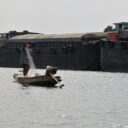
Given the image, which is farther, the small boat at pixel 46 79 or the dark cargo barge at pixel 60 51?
the dark cargo barge at pixel 60 51

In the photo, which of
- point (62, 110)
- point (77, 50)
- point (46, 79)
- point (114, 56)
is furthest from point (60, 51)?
point (62, 110)

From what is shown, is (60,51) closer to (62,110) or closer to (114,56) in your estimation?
(114,56)

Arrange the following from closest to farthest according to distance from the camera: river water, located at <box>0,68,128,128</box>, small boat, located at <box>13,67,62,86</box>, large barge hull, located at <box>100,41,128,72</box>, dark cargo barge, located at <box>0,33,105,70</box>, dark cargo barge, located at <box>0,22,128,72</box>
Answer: river water, located at <box>0,68,128,128</box>
small boat, located at <box>13,67,62,86</box>
large barge hull, located at <box>100,41,128,72</box>
dark cargo barge, located at <box>0,22,128,72</box>
dark cargo barge, located at <box>0,33,105,70</box>

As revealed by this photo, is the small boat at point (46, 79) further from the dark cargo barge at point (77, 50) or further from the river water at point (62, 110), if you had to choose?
the dark cargo barge at point (77, 50)

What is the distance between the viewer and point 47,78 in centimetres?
5497

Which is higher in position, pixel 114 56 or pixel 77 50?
pixel 77 50

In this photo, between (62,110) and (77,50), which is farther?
(77,50)

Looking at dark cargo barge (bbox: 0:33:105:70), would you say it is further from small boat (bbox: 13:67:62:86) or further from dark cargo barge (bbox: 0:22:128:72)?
small boat (bbox: 13:67:62:86)

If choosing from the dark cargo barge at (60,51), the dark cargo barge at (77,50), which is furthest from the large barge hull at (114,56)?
the dark cargo barge at (60,51)

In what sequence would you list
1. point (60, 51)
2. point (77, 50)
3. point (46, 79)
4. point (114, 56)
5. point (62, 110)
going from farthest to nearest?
point (60, 51) < point (77, 50) < point (114, 56) < point (46, 79) < point (62, 110)

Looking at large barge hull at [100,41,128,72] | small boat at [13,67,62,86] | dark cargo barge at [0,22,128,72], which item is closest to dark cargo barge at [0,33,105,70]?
dark cargo barge at [0,22,128,72]

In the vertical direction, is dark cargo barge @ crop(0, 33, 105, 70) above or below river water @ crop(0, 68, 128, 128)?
below

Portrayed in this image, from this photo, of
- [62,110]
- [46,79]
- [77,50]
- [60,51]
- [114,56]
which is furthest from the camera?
[60,51]

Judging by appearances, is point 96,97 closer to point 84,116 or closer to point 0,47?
point 84,116
